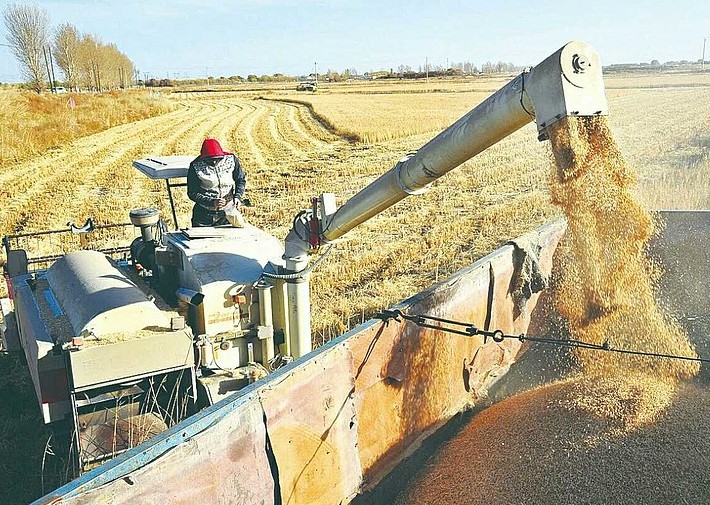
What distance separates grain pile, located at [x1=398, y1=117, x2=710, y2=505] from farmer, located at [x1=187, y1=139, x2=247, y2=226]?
7.43 ft

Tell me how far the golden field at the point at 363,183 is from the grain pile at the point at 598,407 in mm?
404

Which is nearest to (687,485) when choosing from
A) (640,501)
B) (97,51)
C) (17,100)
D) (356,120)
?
(640,501)

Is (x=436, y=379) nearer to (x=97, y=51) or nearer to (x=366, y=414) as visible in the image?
(x=366, y=414)

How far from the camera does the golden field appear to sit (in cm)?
798

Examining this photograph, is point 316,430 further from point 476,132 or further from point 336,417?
point 476,132

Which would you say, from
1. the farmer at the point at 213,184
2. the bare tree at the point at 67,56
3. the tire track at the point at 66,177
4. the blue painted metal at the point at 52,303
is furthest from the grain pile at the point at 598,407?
the bare tree at the point at 67,56

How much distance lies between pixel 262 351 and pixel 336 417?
45.6 inches

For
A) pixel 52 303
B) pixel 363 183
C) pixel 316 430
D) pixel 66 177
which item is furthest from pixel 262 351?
pixel 66 177

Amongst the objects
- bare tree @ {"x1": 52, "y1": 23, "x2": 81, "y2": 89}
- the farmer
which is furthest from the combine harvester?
bare tree @ {"x1": 52, "y1": 23, "x2": 81, "y2": 89}

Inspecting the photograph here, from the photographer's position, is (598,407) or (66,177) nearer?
(598,407)

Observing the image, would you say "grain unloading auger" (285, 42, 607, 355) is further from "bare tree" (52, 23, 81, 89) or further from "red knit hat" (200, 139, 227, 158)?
"bare tree" (52, 23, 81, 89)

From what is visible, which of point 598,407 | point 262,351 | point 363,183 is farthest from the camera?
point 363,183

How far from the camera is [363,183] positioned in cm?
1402

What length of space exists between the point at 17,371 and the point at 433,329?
366 cm
